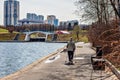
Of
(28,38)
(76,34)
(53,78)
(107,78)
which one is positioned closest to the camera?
(107,78)

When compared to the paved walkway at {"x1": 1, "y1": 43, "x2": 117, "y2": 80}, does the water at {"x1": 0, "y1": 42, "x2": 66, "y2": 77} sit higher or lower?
lower

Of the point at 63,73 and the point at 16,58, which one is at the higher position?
the point at 63,73

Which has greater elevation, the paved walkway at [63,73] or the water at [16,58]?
the paved walkway at [63,73]

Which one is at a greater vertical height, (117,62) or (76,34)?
(117,62)

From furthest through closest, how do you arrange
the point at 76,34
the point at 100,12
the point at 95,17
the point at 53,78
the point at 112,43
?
the point at 76,34 < the point at 95,17 < the point at 100,12 < the point at 53,78 < the point at 112,43

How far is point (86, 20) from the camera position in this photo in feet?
154

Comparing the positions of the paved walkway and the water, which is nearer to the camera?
the paved walkway

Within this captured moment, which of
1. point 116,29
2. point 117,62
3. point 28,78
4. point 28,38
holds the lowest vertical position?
point 28,38

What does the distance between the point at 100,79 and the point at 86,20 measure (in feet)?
102

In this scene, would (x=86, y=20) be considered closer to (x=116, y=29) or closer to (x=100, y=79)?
(x=100, y=79)

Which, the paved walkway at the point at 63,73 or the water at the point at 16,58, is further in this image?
the water at the point at 16,58

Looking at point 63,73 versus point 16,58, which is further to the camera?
point 16,58

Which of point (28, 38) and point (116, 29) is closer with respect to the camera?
point (116, 29)

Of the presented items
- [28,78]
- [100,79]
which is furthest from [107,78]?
[28,78]
